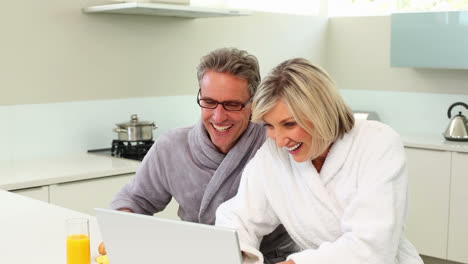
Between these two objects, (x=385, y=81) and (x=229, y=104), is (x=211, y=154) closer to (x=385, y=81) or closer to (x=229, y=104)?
(x=229, y=104)

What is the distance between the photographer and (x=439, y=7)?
4.82 metres

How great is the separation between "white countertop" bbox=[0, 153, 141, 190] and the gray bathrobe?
3.31 feet

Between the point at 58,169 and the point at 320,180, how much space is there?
6.64ft

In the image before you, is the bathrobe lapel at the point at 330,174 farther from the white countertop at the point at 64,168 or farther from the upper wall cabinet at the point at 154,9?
the upper wall cabinet at the point at 154,9

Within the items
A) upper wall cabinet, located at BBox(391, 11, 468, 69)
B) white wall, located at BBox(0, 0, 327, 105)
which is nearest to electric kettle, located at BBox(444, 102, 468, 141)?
upper wall cabinet, located at BBox(391, 11, 468, 69)

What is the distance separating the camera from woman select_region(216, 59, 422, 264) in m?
1.63

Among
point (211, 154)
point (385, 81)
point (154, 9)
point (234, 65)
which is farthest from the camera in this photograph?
point (385, 81)

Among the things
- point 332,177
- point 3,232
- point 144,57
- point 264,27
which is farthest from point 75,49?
point 332,177

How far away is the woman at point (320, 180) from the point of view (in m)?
1.63

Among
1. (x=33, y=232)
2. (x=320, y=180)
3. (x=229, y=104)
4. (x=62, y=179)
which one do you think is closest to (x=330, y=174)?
(x=320, y=180)

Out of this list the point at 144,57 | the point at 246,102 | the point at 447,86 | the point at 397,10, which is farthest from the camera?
the point at 397,10

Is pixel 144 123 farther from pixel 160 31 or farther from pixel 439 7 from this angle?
pixel 439 7

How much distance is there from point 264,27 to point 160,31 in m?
0.98

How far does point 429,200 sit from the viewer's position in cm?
421
